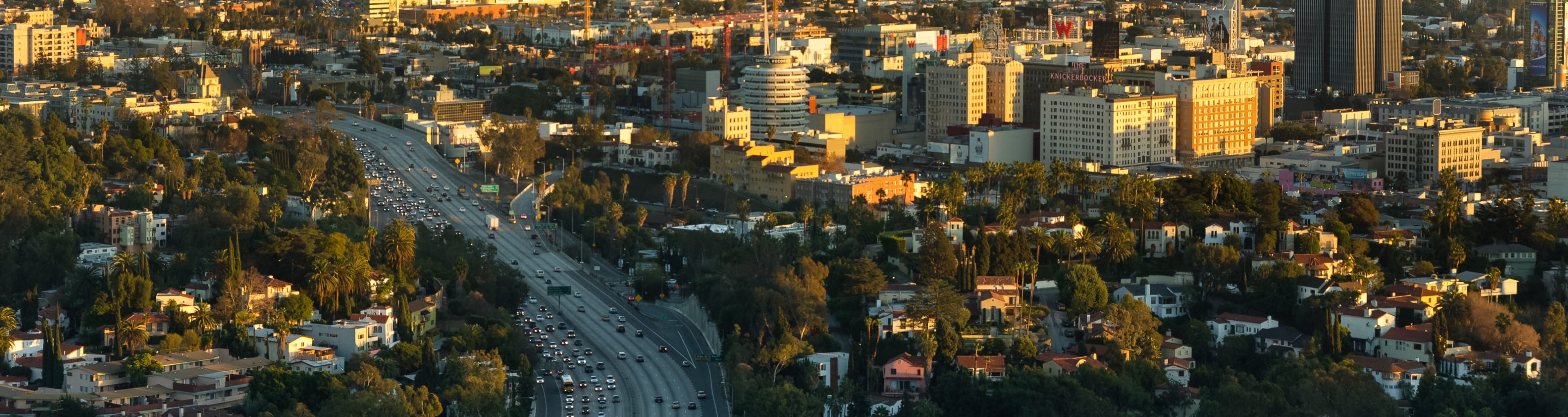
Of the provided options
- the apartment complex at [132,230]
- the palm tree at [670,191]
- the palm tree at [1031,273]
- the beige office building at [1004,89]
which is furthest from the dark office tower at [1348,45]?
the apartment complex at [132,230]

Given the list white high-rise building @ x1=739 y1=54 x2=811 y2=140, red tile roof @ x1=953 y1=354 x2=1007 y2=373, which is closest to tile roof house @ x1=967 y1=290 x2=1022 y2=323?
red tile roof @ x1=953 y1=354 x2=1007 y2=373

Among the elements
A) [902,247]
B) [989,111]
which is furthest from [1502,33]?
[902,247]

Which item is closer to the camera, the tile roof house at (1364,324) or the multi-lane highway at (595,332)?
the multi-lane highway at (595,332)

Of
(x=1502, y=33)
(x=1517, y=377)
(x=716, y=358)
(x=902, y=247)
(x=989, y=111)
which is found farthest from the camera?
A: (x=1502, y=33)

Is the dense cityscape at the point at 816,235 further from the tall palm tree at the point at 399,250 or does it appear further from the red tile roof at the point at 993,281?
the tall palm tree at the point at 399,250

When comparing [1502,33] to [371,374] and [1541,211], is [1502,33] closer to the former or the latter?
[1541,211]
